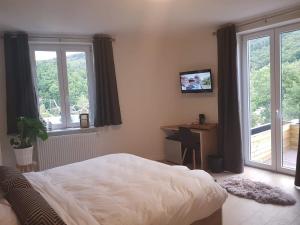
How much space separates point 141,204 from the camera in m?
1.72

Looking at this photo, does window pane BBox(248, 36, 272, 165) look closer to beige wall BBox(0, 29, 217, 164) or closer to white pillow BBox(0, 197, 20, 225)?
beige wall BBox(0, 29, 217, 164)

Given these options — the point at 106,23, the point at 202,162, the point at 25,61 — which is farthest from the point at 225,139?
the point at 25,61

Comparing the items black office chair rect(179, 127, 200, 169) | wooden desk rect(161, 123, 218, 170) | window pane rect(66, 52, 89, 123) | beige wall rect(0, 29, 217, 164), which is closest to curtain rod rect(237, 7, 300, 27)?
Result: beige wall rect(0, 29, 217, 164)

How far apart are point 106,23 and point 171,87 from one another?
6.41ft

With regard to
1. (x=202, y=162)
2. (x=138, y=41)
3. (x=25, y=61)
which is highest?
(x=138, y=41)

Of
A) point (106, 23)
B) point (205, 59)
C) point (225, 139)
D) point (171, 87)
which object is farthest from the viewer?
point (171, 87)

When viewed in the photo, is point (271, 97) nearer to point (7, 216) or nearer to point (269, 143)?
point (269, 143)

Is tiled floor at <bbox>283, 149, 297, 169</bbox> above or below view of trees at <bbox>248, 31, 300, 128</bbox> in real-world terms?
below

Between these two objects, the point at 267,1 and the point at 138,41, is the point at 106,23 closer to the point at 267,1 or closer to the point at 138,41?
the point at 138,41

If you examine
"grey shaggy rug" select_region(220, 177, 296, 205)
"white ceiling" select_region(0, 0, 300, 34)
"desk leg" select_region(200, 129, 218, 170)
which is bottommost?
"grey shaggy rug" select_region(220, 177, 296, 205)

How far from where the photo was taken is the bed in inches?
63.3

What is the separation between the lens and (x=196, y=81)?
468cm

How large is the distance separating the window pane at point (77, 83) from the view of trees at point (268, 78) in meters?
2.77

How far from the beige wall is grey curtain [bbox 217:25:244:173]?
0.33m
